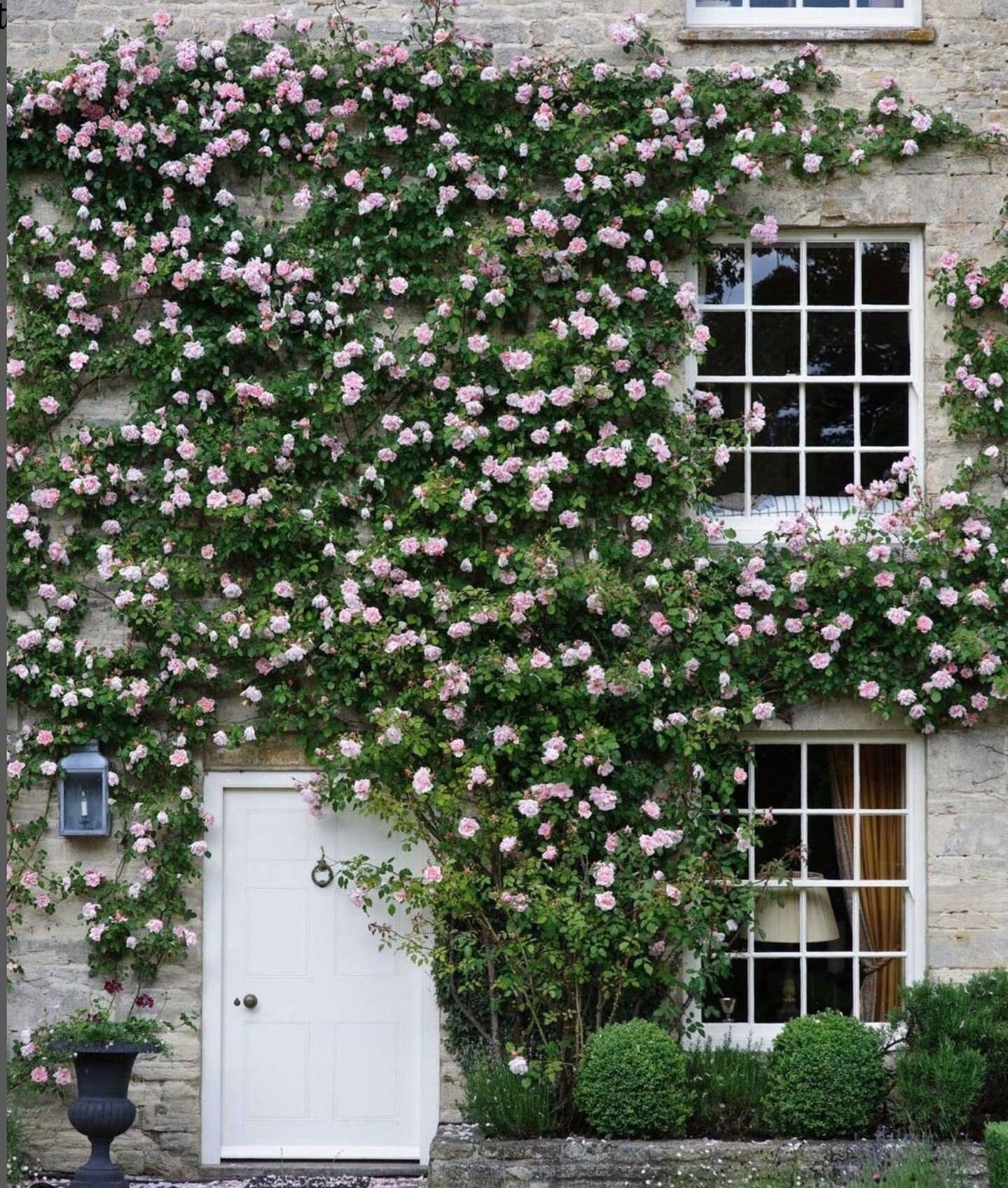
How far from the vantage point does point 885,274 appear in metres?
8.37

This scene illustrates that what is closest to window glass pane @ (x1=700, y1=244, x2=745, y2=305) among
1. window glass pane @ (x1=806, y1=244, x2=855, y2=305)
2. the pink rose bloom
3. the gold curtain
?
window glass pane @ (x1=806, y1=244, x2=855, y2=305)

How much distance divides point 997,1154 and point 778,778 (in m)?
2.76

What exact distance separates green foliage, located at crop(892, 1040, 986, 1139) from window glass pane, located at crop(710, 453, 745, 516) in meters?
3.14

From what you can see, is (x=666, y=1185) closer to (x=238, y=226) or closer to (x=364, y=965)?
(x=364, y=965)

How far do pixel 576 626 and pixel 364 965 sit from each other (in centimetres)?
230

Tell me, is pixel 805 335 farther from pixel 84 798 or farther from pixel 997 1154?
pixel 84 798

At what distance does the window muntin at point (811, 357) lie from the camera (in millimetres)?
8305

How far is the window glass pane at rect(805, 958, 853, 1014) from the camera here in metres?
8.09

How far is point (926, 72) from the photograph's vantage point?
324 inches

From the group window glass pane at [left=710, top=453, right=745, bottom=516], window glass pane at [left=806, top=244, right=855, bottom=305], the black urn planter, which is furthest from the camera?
window glass pane at [left=806, top=244, right=855, bottom=305]

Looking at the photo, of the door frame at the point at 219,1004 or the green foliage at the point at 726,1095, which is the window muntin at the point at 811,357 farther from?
the door frame at the point at 219,1004

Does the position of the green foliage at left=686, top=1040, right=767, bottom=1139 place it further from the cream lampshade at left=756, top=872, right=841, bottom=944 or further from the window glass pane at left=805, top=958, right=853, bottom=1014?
the cream lampshade at left=756, top=872, right=841, bottom=944

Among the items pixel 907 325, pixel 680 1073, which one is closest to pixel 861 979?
pixel 680 1073

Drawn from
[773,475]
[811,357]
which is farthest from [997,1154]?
[811,357]
